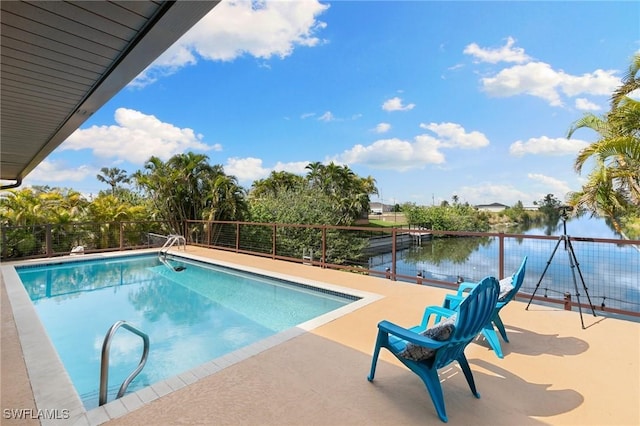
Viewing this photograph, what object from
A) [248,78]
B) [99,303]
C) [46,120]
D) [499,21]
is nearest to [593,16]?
[499,21]

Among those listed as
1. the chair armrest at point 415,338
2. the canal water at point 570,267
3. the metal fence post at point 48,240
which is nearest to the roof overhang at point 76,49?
the chair armrest at point 415,338

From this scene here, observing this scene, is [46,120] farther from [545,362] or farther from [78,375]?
[545,362]

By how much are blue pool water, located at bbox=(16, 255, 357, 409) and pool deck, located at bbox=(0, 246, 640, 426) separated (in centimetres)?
94

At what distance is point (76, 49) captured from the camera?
7.18 feet

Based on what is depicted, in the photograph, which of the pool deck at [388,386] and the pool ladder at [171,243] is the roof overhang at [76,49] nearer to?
the pool deck at [388,386]

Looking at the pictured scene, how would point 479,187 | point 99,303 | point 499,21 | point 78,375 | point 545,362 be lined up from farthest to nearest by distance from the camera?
point 479,187 → point 499,21 → point 99,303 → point 78,375 → point 545,362

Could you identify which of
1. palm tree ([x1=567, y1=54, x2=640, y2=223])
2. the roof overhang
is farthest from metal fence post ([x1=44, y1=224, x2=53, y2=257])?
palm tree ([x1=567, y1=54, x2=640, y2=223])

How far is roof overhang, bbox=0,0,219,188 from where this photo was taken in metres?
A: 1.77

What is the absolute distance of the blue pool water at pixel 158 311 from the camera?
12.3ft

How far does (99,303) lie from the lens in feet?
19.6

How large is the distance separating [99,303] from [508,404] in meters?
6.58

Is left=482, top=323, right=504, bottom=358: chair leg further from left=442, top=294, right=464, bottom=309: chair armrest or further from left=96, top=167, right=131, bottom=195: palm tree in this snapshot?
left=96, top=167, right=131, bottom=195: palm tree

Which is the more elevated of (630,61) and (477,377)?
(630,61)

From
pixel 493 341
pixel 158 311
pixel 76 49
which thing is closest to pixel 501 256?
pixel 493 341
